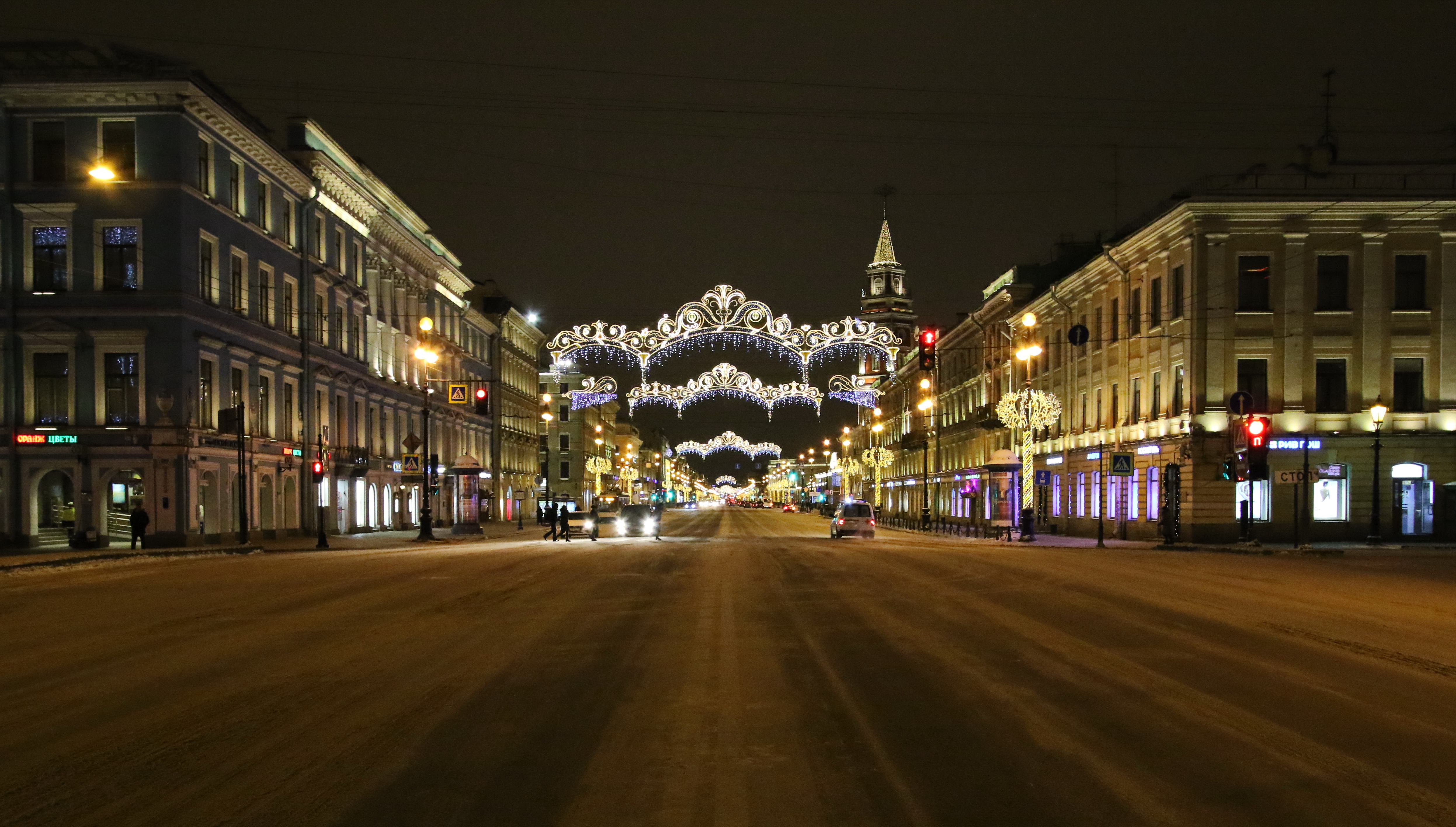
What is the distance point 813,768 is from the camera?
7.95 metres

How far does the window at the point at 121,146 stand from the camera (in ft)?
128

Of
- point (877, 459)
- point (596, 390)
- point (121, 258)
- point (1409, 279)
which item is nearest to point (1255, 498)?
point (1409, 279)

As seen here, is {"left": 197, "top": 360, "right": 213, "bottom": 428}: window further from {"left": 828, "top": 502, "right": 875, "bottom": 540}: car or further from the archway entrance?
{"left": 828, "top": 502, "right": 875, "bottom": 540}: car

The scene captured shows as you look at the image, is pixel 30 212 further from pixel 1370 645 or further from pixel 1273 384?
pixel 1273 384

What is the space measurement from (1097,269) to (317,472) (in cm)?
3494

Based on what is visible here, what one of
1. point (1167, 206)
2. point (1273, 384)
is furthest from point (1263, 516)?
point (1167, 206)

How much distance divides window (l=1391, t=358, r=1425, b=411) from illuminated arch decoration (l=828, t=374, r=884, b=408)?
2181cm

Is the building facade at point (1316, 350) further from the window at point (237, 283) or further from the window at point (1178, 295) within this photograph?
the window at point (237, 283)

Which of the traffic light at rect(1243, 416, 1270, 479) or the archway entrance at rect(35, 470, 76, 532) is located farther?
the archway entrance at rect(35, 470, 76, 532)

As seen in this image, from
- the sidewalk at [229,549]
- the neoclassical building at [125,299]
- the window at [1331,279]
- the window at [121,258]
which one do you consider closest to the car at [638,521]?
the sidewalk at [229,549]

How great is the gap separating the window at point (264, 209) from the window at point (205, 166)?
4429 millimetres

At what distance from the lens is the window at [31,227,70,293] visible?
128 ft

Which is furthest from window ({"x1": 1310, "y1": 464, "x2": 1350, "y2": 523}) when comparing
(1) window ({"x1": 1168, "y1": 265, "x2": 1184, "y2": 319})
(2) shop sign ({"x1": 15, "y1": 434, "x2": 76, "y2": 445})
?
(2) shop sign ({"x1": 15, "y1": 434, "x2": 76, "y2": 445})

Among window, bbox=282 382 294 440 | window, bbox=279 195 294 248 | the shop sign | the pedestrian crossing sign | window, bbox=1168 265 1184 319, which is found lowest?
the pedestrian crossing sign
